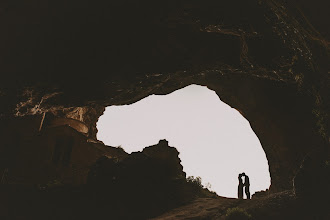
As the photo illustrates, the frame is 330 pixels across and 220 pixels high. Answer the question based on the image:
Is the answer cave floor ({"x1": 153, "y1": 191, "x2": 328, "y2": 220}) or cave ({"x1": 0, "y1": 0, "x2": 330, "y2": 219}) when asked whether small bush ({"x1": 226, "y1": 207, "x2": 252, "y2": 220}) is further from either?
cave ({"x1": 0, "y1": 0, "x2": 330, "y2": 219})

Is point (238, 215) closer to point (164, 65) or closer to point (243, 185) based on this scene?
point (164, 65)

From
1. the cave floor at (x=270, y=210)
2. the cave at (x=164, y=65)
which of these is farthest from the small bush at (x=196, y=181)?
the cave floor at (x=270, y=210)

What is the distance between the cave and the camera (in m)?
7.59

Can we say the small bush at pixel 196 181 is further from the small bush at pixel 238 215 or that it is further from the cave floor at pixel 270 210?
the small bush at pixel 238 215

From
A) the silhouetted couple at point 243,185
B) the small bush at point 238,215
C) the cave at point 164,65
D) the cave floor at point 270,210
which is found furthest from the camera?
the silhouetted couple at point 243,185

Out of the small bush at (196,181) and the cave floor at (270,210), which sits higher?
the small bush at (196,181)

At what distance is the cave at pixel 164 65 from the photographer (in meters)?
7.59

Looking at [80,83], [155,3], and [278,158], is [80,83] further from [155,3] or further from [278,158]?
[278,158]

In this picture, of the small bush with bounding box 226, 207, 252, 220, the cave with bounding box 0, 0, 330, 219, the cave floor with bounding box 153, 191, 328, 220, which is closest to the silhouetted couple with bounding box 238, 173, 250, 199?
the cave with bounding box 0, 0, 330, 219

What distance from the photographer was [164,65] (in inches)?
406

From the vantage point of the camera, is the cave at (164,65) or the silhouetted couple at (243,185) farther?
the silhouetted couple at (243,185)

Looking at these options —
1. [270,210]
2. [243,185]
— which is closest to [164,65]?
[270,210]

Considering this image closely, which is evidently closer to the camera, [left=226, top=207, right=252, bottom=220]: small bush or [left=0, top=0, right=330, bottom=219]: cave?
[left=0, top=0, right=330, bottom=219]: cave

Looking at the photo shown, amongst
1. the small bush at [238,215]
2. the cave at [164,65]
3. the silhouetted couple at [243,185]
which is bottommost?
the small bush at [238,215]
